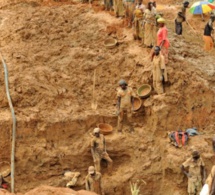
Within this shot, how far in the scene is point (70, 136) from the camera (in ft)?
43.1

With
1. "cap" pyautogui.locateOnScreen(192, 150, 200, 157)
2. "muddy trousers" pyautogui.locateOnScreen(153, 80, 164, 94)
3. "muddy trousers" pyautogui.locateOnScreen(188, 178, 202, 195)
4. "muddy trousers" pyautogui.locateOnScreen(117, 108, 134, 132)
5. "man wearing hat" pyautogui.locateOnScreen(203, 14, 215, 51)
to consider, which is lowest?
"muddy trousers" pyautogui.locateOnScreen(188, 178, 202, 195)

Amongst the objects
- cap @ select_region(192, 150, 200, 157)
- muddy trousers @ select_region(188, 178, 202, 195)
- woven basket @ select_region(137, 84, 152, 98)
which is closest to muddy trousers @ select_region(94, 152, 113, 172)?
woven basket @ select_region(137, 84, 152, 98)

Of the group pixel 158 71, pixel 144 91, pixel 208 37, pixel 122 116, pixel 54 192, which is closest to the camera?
pixel 54 192

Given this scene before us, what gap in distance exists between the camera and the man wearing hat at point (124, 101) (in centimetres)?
1270

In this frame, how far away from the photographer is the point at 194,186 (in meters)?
11.5

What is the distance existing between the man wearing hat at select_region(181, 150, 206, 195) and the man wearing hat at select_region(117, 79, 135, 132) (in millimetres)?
2141

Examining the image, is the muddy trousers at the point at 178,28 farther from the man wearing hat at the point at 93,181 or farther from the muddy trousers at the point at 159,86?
the man wearing hat at the point at 93,181

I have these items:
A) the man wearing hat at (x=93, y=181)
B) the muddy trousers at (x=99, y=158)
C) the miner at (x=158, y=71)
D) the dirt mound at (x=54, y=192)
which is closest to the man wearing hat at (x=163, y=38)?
the miner at (x=158, y=71)

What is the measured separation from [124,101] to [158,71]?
1061 mm

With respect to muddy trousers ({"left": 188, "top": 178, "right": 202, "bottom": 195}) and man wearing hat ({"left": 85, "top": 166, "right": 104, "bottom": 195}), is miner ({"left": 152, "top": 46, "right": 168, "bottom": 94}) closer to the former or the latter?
muddy trousers ({"left": 188, "top": 178, "right": 202, "bottom": 195})

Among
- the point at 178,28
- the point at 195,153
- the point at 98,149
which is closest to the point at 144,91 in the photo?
the point at 98,149

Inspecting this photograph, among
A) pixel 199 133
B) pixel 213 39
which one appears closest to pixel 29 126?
pixel 199 133

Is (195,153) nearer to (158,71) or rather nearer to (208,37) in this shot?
(158,71)

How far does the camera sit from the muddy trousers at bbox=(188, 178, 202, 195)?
11.5m
